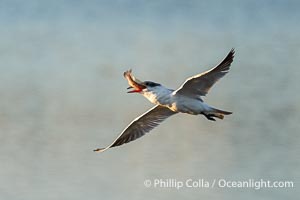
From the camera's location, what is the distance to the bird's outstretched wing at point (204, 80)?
8327 mm

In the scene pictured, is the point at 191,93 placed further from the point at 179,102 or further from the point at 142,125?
the point at 142,125

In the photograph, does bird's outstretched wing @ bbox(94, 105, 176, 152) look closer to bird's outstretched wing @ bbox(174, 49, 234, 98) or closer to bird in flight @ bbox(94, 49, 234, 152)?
bird in flight @ bbox(94, 49, 234, 152)

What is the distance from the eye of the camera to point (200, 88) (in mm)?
8633

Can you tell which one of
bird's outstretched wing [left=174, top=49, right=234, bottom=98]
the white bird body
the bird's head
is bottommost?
the white bird body

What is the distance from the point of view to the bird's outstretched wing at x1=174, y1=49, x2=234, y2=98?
8.33m

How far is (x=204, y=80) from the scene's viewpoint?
8.53m

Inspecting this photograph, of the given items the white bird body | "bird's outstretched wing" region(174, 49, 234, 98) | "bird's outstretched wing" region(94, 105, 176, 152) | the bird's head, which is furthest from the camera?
"bird's outstretched wing" region(94, 105, 176, 152)

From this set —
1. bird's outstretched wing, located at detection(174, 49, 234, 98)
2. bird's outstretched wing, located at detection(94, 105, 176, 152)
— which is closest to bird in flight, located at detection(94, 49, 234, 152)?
bird's outstretched wing, located at detection(174, 49, 234, 98)

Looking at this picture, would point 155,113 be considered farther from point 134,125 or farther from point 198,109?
point 198,109

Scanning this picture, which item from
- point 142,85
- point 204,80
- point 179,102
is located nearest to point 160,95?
point 179,102

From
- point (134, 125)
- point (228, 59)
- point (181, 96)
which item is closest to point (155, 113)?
point (134, 125)

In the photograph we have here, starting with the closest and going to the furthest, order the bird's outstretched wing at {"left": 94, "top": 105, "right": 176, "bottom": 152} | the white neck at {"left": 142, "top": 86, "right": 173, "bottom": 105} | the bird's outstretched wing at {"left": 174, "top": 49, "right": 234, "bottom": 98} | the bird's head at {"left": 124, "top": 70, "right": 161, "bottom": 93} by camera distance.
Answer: the bird's outstretched wing at {"left": 174, "top": 49, "right": 234, "bottom": 98}
the white neck at {"left": 142, "top": 86, "right": 173, "bottom": 105}
the bird's head at {"left": 124, "top": 70, "right": 161, "bottom": 93}
the bird's outstretched wing at {"left": 94, "top": 105, "right": 176, "bottom": 152}

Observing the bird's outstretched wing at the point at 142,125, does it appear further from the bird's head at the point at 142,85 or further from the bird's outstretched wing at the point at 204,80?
the bird's outstretched wing at the point at 204,80

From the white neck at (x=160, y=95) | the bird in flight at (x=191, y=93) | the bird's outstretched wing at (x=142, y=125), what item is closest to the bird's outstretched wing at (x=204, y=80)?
the bird in flight at (x=191, y=93)
